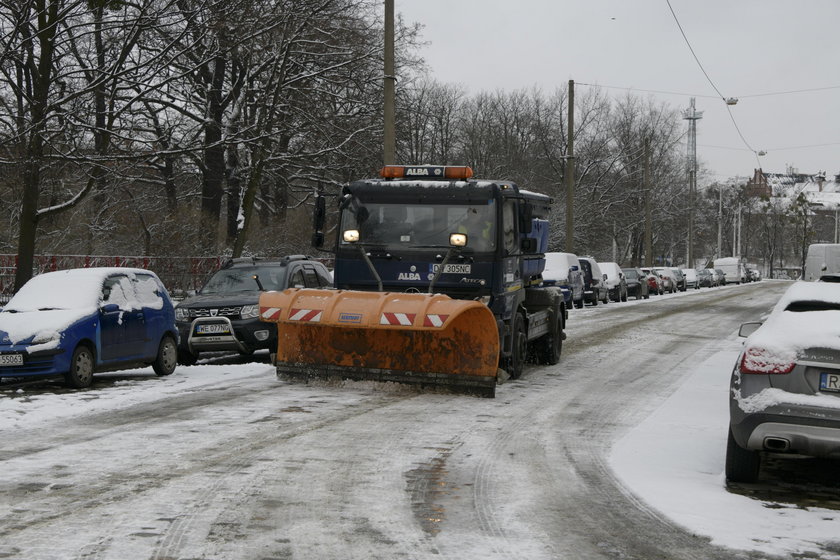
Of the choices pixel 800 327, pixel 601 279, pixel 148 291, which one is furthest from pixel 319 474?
pixel 601 279

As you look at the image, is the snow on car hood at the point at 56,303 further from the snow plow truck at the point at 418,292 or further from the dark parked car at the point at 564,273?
the dark parked car at the point at 564,273

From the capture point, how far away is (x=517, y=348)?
1356 cm

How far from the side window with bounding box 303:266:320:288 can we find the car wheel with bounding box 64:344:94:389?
5866 millimetres

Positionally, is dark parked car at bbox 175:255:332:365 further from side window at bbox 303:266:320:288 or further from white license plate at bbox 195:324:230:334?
side window at bbox 303:266:320:288

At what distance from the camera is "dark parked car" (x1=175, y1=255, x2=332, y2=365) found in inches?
611

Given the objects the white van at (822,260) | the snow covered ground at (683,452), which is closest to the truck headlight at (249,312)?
the snow covered ground at (683,452)

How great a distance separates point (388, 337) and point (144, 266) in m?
17.3

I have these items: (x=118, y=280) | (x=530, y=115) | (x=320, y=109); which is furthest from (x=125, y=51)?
(x=530, y=115)

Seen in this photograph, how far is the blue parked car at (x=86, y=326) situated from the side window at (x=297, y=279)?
10.6 ft

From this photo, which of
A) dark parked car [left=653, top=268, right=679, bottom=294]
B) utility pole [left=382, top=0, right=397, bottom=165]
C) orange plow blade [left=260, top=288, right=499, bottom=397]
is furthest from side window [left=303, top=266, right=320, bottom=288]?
dark parked car [left=653, top=268, right=679, bottom=294]

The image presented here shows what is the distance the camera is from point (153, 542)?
5332 mm

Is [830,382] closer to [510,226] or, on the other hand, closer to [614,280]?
[510,226]

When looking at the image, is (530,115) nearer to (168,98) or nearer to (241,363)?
(168,98)

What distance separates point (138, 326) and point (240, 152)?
18960mm
